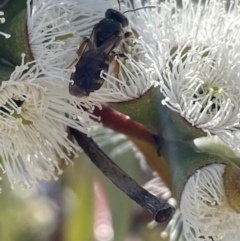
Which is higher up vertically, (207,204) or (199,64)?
(199,64)

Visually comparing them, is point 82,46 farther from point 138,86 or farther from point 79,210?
point 79,210

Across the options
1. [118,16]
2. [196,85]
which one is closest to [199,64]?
[196,85]

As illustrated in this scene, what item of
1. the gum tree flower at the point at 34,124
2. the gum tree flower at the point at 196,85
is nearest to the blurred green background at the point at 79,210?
the gum tree flower at the point at 34,124

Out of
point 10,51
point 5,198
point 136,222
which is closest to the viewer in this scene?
point 10,51

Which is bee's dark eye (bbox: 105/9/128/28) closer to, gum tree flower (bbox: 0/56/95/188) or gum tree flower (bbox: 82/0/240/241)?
gum tree flower (bbox: 82/0/240/241)

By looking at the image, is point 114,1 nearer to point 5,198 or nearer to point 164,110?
point 164,110

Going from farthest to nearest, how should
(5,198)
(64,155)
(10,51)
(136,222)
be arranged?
(136,222), (5,198), (64,155), (10,51)

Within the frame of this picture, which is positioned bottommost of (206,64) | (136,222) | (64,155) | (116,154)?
(136,222)

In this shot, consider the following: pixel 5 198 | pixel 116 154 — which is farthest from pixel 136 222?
pixel 5 198
